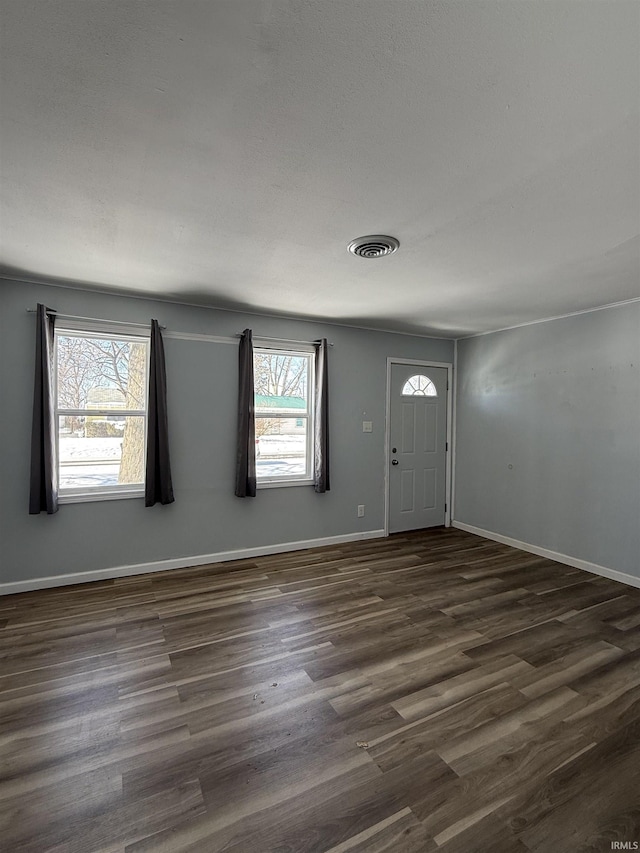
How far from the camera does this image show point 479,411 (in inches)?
201

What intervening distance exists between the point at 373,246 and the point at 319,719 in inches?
102

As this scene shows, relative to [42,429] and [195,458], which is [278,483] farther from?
[42,429]

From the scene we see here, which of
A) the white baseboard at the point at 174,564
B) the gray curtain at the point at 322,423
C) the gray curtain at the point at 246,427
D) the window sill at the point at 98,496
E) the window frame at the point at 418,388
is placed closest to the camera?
the white baseboard at the point at 174,564

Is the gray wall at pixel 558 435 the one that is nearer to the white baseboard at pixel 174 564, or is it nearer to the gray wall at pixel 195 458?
the gray wall at pixel 195 458

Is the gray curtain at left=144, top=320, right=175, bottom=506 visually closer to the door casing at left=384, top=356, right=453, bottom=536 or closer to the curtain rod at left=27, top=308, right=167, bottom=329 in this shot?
the curtain rod at left=27, top=308, right=167, bottom=329

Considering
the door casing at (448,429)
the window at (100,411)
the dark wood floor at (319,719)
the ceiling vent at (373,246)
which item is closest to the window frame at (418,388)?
the door casing at (448,429)

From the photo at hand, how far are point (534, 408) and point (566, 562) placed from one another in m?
1.62

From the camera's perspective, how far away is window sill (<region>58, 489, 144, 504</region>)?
11.3 feet

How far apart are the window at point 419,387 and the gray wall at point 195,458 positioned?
1.02ft

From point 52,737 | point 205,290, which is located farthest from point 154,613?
point 205,290

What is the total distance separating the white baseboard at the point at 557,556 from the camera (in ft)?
11.9

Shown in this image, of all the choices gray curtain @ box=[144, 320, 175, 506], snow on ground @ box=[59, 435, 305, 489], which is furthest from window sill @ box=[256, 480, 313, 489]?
snow on ground @ box=[59, 435, 305, 489]

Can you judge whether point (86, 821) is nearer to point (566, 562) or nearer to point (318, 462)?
point (318, 462)

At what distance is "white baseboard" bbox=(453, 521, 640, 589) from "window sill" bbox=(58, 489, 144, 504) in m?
3.94
